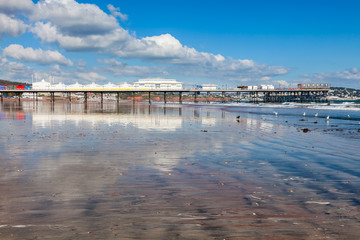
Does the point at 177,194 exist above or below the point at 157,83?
below

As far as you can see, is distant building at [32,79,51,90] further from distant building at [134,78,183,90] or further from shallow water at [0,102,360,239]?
shallow water at [0,102,360,239]

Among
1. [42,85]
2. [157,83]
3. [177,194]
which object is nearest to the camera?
[177,194]

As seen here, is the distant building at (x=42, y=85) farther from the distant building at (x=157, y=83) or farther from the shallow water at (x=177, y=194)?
the shallow water at (x=177, y=194)

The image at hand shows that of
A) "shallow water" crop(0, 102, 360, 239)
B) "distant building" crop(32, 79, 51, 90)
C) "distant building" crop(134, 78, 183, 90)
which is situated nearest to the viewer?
"shallow water" crop(0, 102, 360, 239)

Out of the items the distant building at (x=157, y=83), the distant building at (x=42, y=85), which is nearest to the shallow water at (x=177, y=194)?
the distant building at (x=42, y=85)

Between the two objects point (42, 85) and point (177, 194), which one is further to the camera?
A: point (42, 85)

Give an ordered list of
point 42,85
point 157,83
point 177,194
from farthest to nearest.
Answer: point 157,83 < point 42,85 < point 177,194

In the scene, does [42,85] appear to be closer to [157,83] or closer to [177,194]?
[157,83]

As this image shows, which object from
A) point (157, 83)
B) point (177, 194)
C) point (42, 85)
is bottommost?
point (177, 194)

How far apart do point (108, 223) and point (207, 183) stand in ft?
10.5

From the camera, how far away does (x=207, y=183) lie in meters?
7.23

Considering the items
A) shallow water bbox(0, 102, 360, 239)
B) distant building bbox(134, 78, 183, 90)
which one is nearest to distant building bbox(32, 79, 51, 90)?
distant building bbox(134, 78, 183, 90)

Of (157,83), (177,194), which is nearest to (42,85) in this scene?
(157,83)

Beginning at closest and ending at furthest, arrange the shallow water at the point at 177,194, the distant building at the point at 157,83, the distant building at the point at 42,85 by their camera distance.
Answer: the shallow water at the point at 177,194, the distant building at the point at 42,85, the distant building at the point at 157,83
